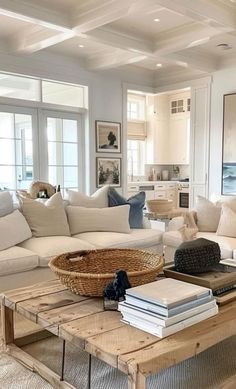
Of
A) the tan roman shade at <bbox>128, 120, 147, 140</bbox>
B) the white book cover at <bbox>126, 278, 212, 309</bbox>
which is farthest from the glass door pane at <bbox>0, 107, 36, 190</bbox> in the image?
the white book cover at <bbox>126, 278, 212, 309</bbox>

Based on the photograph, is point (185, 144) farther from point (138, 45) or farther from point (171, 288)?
point (171, 288)

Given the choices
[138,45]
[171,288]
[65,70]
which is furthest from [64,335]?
[65,70]

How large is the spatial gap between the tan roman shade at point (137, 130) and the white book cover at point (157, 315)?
24.4ft

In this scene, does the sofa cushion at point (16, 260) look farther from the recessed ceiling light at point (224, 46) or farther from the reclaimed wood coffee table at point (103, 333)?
the recessed ceiling light at point (224, 46)

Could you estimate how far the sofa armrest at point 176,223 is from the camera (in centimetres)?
409

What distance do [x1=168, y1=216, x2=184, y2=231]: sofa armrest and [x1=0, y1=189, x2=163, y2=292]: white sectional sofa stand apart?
0.23 metres

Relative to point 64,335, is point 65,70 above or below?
above

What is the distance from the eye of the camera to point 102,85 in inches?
264

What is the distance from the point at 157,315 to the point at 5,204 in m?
2.28

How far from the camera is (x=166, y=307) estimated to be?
1477 millimetres

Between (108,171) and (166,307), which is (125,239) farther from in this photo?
(108,171)

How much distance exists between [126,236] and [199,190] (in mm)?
3471

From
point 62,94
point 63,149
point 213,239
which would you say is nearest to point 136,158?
point 63,149

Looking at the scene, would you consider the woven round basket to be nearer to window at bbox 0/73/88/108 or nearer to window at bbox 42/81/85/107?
window at bbox 0/73/88/108
